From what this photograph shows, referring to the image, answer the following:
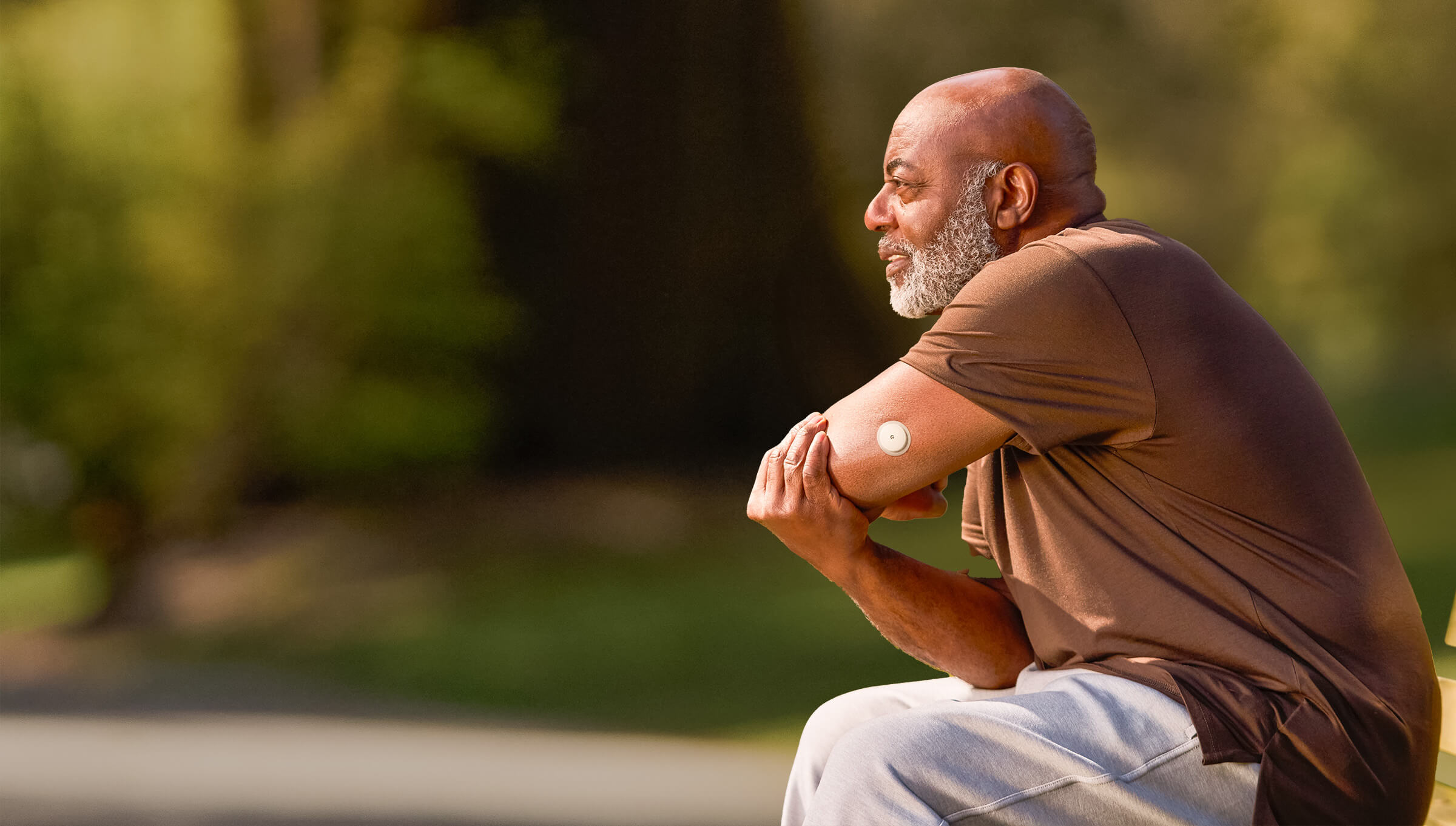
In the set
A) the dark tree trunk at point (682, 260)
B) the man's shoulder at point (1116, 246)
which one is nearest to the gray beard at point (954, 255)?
the man's shoulder at point (1116, 246)

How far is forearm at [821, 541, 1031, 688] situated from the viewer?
1.44m

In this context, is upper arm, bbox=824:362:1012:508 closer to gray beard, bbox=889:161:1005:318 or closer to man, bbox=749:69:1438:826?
man, bbox=749:69:1438:826

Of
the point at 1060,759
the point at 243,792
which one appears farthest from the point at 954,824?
the point at 243,792

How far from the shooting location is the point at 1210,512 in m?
1.21

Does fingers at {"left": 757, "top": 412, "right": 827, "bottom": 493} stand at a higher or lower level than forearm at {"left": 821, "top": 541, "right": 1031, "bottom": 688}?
higher

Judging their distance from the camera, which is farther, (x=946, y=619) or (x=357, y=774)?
(x=357, y=774)

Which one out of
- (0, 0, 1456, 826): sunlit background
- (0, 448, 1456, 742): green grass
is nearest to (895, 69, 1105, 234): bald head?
(0, 448, 1456, 742): green grass

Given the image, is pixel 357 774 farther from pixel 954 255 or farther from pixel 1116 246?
pixel 1116 246

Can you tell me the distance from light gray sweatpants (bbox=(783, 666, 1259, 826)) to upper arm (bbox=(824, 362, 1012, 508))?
0.22 meters

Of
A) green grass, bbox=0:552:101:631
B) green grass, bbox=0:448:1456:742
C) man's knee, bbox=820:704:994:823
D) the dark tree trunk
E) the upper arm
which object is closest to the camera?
man's knee, bbox=820:704:994:823

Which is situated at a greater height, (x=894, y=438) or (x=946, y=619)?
(x=894, y=438)

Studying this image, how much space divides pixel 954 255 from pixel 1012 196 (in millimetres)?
91

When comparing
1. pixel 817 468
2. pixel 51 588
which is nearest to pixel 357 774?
pixel 51 588

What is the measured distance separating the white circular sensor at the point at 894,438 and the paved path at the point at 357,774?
2.04 m
